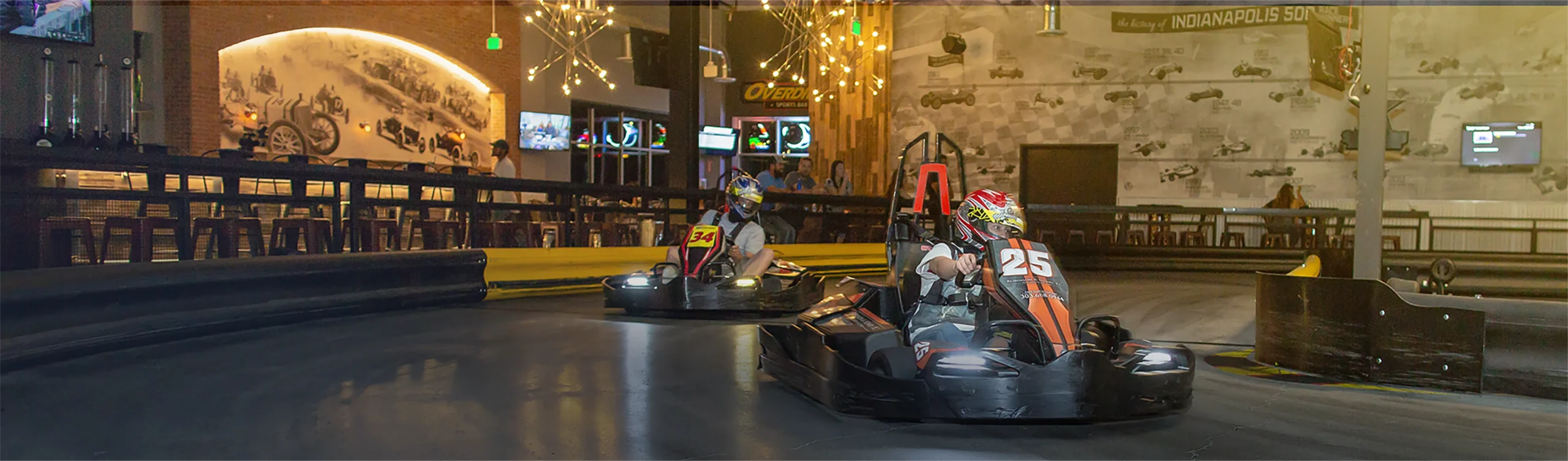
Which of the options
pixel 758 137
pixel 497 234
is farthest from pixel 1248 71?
pixel 497 234

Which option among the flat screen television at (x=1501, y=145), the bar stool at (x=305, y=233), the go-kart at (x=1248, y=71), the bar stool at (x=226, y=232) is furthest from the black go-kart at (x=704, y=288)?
the flat screen television at (x=1501, y=145)

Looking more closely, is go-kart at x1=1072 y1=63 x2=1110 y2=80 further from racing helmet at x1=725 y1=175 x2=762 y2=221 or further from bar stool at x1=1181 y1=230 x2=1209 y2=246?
racing helmet at x1=725 y1=175 x2=762 y2=221

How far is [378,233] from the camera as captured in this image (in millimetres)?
10141

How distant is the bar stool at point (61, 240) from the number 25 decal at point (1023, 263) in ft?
20.2

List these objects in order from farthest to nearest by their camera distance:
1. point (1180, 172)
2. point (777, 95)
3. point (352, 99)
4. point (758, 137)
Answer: point (758, 137) < point (777, 95) < point (1180, 172) < point (352, 99)

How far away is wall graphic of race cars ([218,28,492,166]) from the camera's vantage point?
17.9 meters

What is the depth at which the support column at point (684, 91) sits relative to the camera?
14961 millimetres

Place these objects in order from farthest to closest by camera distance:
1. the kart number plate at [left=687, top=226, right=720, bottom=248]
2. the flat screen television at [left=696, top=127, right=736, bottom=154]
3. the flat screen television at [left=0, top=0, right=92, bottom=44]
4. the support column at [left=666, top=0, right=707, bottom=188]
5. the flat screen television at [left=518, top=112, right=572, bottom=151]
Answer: the flat screen television at [left=696, top=127, right=736, bottom=154], the flat screen television at [left=518, top=112, right=572, bottom=151], the support column at [left=666, top=0, right=707, bottom=188], the flat screen television at [left=0, top=0, right=92, bottom=44], the kart number plate at [left=687, top=226, right=720, bottom=248]

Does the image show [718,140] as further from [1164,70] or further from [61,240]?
[61,240]

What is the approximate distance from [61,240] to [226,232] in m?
1.19

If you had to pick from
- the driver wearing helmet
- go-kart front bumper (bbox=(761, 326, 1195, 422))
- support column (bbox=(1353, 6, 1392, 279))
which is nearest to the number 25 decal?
go-kart front bumper (bbox=(761, 326, 1195, 422))

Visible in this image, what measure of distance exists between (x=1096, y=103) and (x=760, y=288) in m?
13.6

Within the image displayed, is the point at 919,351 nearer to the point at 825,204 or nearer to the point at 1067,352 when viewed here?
the point at 1067,352

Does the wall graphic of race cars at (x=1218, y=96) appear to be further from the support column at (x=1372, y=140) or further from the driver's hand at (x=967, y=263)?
the driver's hand at (x=967, y=263)
